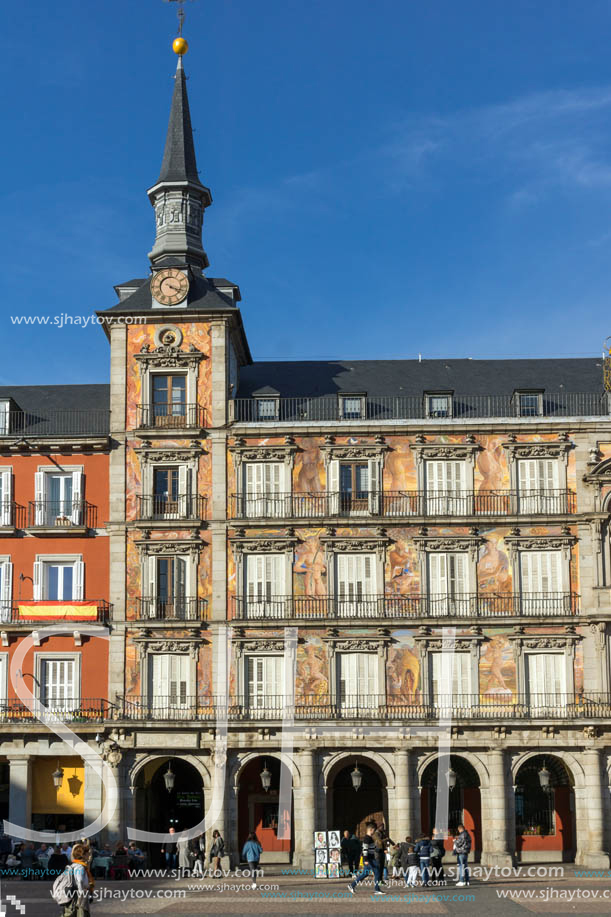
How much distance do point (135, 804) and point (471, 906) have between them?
71.9 ft

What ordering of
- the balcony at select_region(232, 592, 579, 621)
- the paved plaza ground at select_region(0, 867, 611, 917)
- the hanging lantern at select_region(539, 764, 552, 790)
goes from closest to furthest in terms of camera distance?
the paved plaza ground at select_region(0, 867, 611, 917) → the hanging lantern at select_region(539, 764, 552, 790) → the balcony at select_region(232, 592, 579, 621)

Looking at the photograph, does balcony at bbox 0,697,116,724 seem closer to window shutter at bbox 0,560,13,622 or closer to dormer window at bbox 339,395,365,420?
window shutter at bbox 0,560,13,622

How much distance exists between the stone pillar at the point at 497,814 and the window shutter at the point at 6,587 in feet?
75.5

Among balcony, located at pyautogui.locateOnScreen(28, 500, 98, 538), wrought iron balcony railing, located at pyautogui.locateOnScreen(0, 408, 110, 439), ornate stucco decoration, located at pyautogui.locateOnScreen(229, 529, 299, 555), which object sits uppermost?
wrought iron balcony railing, located at pyautogui.locateOnScreen(0, 408, 110, 439)

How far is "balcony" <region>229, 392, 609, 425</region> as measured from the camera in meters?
63.2

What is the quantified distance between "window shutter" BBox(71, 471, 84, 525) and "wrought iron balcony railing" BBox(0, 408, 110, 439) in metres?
2.25

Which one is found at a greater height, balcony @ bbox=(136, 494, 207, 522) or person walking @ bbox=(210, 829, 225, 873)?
balcony @ bbox=(136, 494, 207, 522)

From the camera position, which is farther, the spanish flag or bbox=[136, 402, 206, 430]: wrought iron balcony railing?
bbox=[136, 402, 206, 430]: wrought iron balcony railing

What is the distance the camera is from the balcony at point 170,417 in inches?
2458

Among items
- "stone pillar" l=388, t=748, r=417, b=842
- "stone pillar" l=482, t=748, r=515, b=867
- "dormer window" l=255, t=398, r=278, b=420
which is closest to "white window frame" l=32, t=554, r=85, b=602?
"dormer window" l=255, t=398, r=278, b=420

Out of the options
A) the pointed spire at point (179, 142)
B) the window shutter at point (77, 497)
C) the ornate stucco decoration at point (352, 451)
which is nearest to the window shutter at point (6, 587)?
the window shutter at point (77, 497)

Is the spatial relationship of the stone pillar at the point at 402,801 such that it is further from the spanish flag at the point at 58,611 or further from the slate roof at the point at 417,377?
the slate roof at the point at 417,377

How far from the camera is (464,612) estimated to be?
6050 centimetres

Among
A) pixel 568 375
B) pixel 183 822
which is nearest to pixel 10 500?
pixel 183 822
